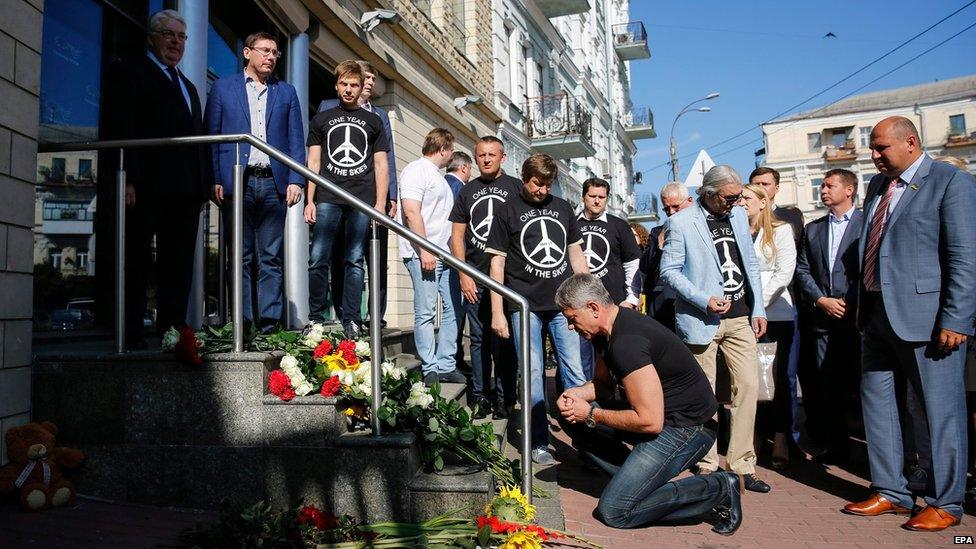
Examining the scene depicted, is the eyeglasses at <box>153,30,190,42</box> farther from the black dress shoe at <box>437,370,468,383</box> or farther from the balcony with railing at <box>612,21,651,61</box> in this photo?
the balcony with railing at <box>612,21,651,61</box>

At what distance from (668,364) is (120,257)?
115 inches

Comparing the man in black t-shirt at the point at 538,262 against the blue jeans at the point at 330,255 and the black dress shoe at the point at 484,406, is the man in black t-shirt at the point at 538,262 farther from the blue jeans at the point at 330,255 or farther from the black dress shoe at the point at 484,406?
the blue jeans at the point at 330,255

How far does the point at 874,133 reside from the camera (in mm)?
4062

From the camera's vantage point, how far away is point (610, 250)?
6.19m

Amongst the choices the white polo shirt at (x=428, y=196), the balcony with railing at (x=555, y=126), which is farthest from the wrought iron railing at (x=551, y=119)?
the white polo shirt at (x=428, y=196)

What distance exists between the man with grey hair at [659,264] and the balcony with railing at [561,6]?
15.8m

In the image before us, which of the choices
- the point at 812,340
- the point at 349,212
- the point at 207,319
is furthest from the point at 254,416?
the point at 812,340

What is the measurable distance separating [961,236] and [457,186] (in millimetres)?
3729

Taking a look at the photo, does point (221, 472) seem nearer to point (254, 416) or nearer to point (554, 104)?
point (254, 416)

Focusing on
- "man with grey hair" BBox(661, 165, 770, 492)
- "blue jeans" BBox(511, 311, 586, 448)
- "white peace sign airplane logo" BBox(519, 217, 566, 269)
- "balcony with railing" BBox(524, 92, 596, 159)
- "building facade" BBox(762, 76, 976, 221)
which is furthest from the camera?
"building facade" BBox(762, 76, 976, 221)

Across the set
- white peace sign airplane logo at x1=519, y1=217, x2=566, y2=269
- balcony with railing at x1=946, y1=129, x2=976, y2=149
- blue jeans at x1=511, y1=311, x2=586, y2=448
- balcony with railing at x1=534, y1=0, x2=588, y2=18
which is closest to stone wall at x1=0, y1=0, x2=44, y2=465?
blue jeans at x1=511, y1=311, x2=586, y2=448

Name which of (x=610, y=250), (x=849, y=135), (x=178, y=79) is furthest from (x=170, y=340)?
(x=849, y=135)

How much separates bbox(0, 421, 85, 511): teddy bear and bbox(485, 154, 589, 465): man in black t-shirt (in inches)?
95.9

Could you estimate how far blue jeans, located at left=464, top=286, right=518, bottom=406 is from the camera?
496 centimetres
